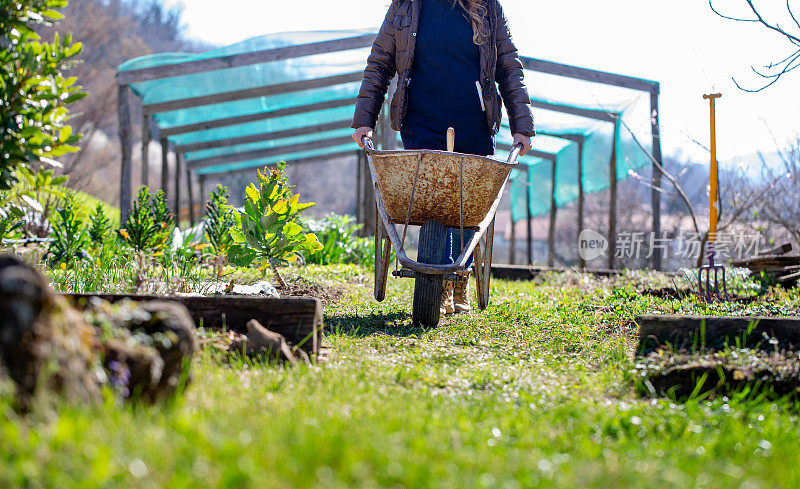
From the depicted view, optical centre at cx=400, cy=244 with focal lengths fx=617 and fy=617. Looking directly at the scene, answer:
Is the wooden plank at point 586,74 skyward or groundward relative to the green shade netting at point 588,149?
skyward

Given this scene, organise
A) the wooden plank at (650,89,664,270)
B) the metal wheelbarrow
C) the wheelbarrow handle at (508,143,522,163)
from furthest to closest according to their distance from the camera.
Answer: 1. the wooden plank at (650,89,664,270)
2. the wheelbarrow handle at (508,143,522,163)
3. the metal wheelbarrow

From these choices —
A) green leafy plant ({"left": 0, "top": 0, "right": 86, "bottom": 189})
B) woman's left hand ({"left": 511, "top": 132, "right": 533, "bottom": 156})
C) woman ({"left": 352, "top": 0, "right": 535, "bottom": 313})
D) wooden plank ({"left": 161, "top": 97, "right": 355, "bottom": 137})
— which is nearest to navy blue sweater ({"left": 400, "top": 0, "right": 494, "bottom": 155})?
woman ({"left": 352, "top": 0, "right": 535, "bottom": 313})

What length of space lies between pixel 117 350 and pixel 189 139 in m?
11.7

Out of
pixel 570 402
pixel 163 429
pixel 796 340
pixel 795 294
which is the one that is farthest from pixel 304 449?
pixel 795 294

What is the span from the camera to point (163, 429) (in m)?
1.22

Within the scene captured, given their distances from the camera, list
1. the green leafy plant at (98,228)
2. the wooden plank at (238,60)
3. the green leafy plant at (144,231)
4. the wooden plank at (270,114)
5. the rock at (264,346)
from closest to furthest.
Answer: the rock at (264,346) < the green leafy plant at (144,231) < the green leafy plant at (98,228) < the wooden plank at (238,60) < the wooden plank at (270,114)

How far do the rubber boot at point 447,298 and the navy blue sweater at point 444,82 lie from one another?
0.82 meters

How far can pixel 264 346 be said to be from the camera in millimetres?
2158

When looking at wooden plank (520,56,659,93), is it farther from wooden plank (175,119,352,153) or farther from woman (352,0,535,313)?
wooden plank (175,119,352,153)

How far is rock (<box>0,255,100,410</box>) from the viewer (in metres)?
1.14

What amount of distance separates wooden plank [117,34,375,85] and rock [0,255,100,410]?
7.20 metres

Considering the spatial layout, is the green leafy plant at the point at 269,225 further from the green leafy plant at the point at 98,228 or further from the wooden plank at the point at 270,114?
the wooden plank at the point at 270,114

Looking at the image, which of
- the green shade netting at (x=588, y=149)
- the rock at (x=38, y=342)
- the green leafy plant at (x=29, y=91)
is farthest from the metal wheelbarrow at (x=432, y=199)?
the green shade netting at (x=588, y=149)

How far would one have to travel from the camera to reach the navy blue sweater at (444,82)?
3625mm
